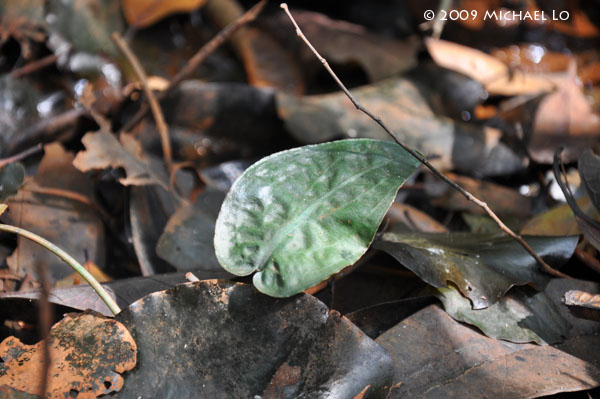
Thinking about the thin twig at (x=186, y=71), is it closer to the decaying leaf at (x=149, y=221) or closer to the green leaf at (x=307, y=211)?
the decaying leaf at (x=149, y=221)

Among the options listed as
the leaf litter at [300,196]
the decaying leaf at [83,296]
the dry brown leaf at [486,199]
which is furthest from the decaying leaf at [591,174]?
the decaying leaf at [83,296]

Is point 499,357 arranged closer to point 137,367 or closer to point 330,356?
point 330,356

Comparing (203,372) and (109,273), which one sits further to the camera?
(109,273)

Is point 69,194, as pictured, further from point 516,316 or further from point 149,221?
point 516,316

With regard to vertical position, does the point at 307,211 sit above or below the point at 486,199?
above

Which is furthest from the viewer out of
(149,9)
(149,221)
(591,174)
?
(149,9)

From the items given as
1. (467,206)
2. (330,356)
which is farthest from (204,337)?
(467,206)

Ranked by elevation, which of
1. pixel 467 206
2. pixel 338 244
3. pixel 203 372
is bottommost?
pixel 467 206

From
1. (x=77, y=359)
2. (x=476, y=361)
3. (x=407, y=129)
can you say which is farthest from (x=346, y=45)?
(x=77, y=359)
